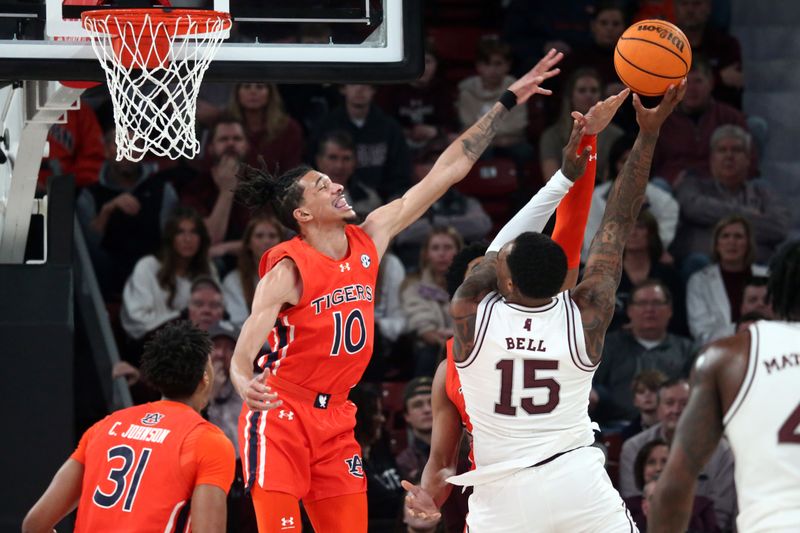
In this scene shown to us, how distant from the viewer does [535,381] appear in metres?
4.65

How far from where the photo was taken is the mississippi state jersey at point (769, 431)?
11.2 ft

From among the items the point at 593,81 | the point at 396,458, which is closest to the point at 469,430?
the point at 396,458

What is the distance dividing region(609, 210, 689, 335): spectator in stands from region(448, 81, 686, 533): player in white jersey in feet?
15.7

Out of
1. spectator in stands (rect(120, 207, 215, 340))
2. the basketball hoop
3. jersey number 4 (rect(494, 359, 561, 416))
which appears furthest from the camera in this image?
spectator in stands (rect(120, 207, 215, 340))

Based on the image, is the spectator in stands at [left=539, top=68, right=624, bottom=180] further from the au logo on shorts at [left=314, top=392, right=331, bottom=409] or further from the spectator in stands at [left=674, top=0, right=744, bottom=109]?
the au logo on shorts at [left=314, top=392, right=331, bottom=409]

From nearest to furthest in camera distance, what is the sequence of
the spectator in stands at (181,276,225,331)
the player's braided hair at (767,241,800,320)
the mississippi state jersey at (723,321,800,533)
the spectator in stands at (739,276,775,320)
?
the mississippi state jersey at (723,321,800,533)
the player's braided hair at (767,241,800,320)
the spectator in stands at (181,276,225,331)
the spectator in stands at (739,276,775,320)

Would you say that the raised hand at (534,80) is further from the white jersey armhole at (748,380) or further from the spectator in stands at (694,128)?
the spectator in stands at (694,128)

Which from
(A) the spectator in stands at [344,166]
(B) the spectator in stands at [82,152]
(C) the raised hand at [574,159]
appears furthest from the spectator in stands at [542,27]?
(C) the raised hand at [574,159]

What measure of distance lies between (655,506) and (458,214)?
641cm

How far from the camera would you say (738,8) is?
468 inches

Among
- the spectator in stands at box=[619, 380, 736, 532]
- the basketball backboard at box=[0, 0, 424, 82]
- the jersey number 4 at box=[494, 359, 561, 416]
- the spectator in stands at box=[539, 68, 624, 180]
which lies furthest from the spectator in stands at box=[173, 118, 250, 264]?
the jersey number 4 at box=[494, 359, 561, 416]

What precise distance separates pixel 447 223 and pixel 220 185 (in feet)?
5.27

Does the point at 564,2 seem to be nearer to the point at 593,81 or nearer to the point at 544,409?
the point at 593,81

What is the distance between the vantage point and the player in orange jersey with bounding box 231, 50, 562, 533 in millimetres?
5441
